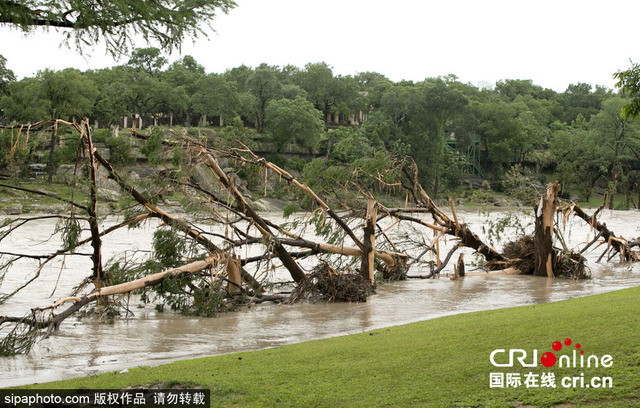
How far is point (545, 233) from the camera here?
18219 mm

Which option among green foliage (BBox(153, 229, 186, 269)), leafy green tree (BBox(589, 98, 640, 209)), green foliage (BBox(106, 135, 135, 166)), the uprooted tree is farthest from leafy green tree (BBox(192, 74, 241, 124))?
green foliage (BBox(153, 229, 186, 269))

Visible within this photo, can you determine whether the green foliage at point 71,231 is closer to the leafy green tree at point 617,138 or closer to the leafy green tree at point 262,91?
the leafy green tree at point 262,91

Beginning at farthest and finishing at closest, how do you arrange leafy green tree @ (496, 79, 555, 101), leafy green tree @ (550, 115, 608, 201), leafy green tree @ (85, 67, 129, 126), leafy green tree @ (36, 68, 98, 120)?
1. leafy green tree @ (496, 79, 555, 101)
2. leafy green tree @ (550, 115, 608, 201)
3. leafy green tree @ (85, 67, 129, 126)
4. leafy green tree @ (36, 68, 98, 120)

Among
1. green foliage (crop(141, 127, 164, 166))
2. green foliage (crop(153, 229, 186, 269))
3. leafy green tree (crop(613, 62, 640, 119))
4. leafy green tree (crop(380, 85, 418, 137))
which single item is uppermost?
A: leafy green tree (crop(380, 85, 418, 137))

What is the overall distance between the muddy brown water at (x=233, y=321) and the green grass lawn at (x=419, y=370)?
167 cm

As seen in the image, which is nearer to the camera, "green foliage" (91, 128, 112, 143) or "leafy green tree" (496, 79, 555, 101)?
"green foliage" (91, 128, 112, 143)

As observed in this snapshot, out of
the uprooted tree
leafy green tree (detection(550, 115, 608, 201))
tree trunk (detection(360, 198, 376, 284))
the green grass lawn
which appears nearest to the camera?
the green grass lawn

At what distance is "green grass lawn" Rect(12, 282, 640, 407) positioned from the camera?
17.9 feet

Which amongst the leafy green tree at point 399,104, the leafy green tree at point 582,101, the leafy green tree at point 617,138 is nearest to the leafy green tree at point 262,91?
the leafy green tree at point 399,104

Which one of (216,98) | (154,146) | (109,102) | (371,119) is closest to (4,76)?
(109,102)

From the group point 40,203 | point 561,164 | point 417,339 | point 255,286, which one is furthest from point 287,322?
point 561,164

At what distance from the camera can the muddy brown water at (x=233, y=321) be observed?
360 inches

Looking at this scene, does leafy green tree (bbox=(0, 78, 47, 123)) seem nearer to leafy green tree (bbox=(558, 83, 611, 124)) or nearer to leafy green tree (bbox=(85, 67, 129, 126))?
leafy green tree (bbox=(85, 67, 129, 126))

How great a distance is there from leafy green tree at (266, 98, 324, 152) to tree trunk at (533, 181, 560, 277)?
5789 cm
